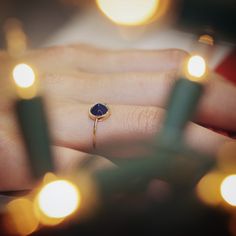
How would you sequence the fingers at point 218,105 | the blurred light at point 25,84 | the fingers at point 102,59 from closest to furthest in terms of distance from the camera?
the blurred light at point 25,84 < the fingers at point 218,105 < the fingers at point 102,59

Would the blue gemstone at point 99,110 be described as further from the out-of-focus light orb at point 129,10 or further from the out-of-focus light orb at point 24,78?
the out-of-focus light orb at point 129,10

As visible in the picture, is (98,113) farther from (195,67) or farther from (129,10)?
(129,10)

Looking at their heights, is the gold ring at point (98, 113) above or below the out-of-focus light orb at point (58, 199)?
above

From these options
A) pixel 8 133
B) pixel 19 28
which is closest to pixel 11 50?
pixel 19 28

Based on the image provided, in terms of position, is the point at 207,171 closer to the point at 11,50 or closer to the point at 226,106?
the point at 226,106

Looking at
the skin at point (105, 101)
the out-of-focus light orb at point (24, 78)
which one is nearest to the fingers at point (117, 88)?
the skin at point (105, 101)

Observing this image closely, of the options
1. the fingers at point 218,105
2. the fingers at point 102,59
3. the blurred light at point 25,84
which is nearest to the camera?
the blurred light at point 25,84
